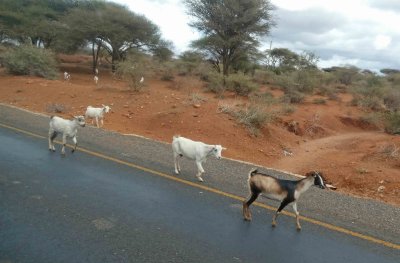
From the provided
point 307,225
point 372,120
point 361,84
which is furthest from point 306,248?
point 361,84

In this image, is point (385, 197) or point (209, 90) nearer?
point (385, 197)

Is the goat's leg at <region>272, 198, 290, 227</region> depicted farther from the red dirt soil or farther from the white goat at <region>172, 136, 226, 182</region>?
the red dirt soil

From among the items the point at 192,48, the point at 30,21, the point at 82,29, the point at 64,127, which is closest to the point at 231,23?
the point at 192,48

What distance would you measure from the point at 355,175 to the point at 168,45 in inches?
1300

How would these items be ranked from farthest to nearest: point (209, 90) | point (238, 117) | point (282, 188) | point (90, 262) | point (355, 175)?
point (209, 90) → point (238, 117) → point (355, 175) → point (282, 188) → point (90, 262)

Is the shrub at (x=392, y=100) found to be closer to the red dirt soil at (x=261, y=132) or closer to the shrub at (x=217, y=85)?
the red dirt soil at (x=261, y=132)

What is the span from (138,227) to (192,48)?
128ft

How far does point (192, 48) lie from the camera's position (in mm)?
44031

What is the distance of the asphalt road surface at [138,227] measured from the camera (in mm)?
5508

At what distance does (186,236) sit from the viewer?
6184mm

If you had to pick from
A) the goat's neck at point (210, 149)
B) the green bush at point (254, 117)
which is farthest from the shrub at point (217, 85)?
the goat's neck at point (210, 149)

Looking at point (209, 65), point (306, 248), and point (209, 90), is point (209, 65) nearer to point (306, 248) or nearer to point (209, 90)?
point (209, 90)

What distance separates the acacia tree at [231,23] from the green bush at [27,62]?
588 inches

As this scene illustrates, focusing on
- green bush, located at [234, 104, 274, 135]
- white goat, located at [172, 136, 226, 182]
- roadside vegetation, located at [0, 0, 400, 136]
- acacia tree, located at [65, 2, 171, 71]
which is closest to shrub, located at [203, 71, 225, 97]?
roadside vegetation, located at [0, 0, 400, 136]
